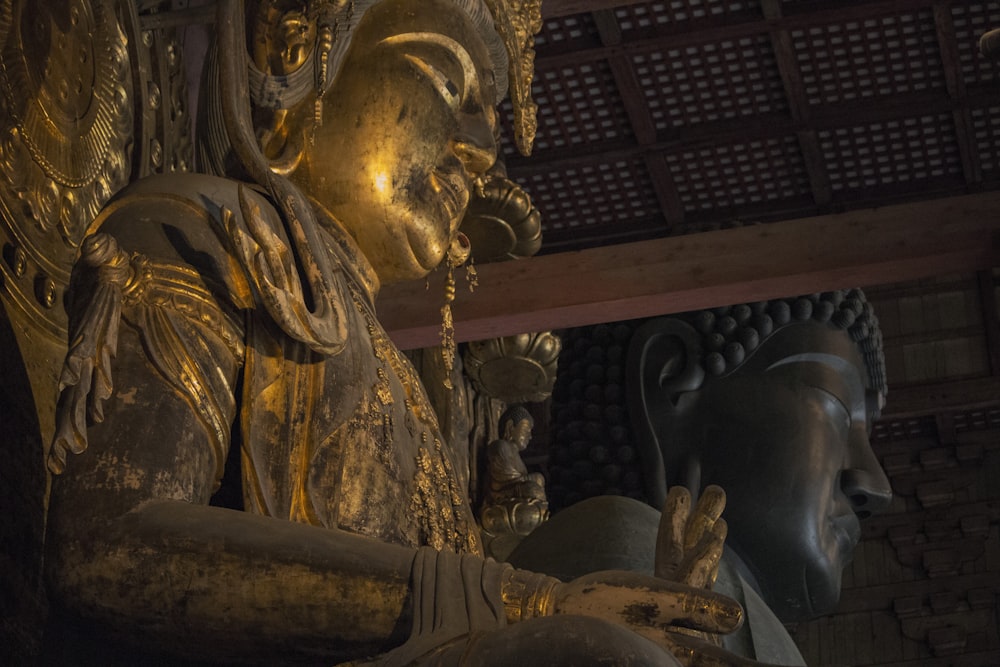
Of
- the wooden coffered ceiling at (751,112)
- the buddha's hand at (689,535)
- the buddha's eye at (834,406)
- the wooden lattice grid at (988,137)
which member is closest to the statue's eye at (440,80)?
the buddha's hand at (689,535)

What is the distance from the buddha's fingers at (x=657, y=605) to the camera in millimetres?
2178

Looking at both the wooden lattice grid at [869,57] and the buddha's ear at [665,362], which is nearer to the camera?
the buddha's ear at [665,362]

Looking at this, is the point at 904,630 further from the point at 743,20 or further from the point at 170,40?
the point at 170,40

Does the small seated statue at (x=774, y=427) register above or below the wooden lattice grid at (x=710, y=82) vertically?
below

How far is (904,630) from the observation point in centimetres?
651

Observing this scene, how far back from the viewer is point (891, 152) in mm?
5418

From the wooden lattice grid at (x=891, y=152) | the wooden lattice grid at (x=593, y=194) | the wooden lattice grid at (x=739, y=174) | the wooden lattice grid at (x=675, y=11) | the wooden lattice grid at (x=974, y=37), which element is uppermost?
the wooden lattice grid at (x=974, y=37)

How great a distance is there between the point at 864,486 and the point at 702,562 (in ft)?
5.23

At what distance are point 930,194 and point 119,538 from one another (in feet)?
12.3

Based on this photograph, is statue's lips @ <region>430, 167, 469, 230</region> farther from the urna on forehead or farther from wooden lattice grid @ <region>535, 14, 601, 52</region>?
wooden lattice grid @ <region>535, 14, 601, 52</region>

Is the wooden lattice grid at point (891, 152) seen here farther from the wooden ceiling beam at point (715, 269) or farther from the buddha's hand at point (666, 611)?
the buddha's hand at point (666, 611)

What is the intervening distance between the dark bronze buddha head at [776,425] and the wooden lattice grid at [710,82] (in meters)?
1.02

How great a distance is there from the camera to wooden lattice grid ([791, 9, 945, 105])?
5.00 metres

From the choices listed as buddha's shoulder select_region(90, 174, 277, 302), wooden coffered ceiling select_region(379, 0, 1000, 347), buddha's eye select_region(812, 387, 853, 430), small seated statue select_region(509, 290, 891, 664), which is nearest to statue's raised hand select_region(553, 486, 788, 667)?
buddha's shoulder select_region(90, 174, 277, 302)
